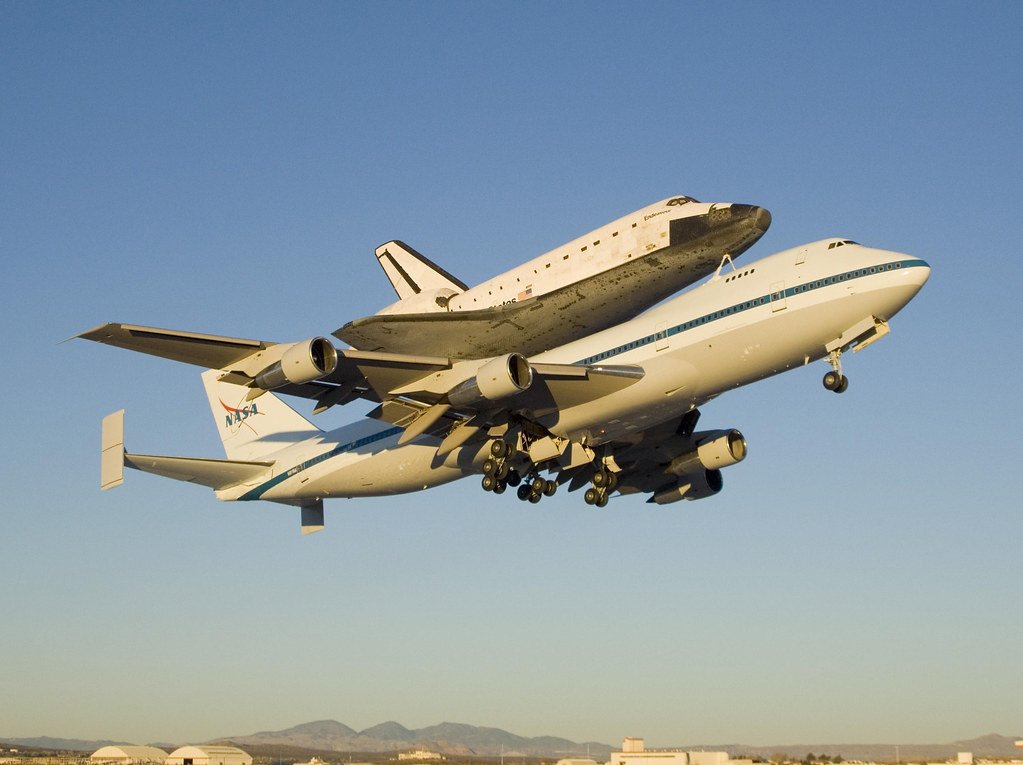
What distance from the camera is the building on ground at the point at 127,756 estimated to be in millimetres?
73625

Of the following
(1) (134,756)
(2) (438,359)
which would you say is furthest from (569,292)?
(1) (134,756)

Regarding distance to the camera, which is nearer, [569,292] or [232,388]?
[569,292]

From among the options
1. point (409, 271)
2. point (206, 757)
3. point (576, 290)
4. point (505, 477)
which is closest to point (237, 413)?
point (409, 271)

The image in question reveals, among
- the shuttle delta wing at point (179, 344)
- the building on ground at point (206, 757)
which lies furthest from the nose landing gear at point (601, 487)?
the building on ground at point (206, 757)

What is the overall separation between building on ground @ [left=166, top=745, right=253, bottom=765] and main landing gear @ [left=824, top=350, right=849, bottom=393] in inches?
1819

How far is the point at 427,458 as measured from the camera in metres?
43.6

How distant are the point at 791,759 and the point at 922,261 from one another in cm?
3285

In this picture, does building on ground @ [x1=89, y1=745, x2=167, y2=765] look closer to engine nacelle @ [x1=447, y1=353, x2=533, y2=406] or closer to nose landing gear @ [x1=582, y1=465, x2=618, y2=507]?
nose landing gear @ [x1=582, y1=465, x2=618, y2=507]

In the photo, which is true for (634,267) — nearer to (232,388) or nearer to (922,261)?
(922,261)

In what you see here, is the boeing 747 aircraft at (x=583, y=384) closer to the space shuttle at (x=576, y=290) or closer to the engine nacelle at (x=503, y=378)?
the engine nacelle at (x=503, y=378)

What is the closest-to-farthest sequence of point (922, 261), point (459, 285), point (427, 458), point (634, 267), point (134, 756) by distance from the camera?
point (922, 261)
point (634, 267)
point (427, 458)
point (459, 285)
point (134, 756)

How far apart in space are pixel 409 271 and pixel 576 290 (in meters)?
14.2

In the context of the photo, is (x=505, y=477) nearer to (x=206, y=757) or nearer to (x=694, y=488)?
(x=694, y=488)

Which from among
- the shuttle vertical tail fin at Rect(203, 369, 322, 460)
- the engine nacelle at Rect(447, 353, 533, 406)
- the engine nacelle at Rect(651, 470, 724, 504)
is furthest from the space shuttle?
the shuttle vertical tail fin at Rect(203, 369, 322, 460)
